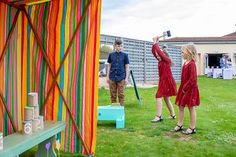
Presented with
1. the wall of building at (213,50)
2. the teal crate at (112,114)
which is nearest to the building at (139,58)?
the teal crate at (112,114)

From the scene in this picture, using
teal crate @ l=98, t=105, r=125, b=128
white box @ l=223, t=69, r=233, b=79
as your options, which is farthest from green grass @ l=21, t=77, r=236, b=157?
white box @ l=223, t=69, r=233, b=79

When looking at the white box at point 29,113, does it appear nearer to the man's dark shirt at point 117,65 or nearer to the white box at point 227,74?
the man's dark shirt at point 117,65

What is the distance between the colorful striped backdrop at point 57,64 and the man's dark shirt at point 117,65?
8.85ft

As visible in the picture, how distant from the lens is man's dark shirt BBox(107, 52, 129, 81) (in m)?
6.70

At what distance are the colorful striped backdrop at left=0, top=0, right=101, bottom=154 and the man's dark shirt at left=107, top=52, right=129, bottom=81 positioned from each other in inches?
106

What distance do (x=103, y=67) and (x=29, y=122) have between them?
677 inches

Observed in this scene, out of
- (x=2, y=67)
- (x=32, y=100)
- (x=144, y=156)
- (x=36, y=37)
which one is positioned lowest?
(x=144, y=156)

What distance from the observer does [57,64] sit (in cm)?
404

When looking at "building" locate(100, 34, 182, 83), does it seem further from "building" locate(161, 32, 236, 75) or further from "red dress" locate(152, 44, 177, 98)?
"building" locate(161, 32, 236, 75)

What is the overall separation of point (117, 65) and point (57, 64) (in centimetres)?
278

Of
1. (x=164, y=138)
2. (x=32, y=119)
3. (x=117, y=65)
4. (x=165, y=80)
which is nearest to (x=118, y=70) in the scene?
(x=117, y=65)

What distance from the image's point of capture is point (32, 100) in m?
→ 3.53

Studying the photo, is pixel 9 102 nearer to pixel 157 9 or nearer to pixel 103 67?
pixel 157 9

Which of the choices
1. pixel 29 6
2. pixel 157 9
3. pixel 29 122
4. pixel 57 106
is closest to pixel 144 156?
pixel 57 106
